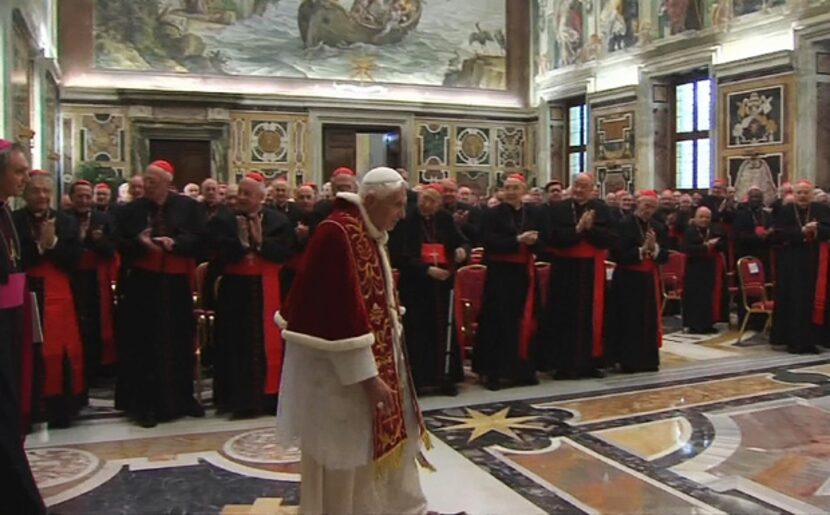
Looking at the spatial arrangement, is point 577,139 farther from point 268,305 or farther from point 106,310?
point 268,305

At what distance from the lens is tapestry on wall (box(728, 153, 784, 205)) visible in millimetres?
12414

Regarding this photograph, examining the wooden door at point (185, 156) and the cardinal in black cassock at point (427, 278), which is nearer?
the cardinal in black cassock at point (427, 278)

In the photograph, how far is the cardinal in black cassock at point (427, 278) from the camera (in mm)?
6758

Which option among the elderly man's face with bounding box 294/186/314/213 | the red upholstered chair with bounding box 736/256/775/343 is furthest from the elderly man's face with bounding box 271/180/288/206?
the red upholstered chair with bounding box 736/256/775/343

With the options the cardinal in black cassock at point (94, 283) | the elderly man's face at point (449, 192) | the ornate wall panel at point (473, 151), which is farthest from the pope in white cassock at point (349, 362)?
the ornate wall panel at point (473, 151)

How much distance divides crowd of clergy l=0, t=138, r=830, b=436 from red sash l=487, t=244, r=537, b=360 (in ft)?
0.04

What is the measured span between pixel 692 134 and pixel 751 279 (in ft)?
20.1

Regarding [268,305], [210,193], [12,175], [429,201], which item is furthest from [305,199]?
[12,175]

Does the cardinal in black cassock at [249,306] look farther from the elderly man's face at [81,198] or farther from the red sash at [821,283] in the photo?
the red sash at [821,283]

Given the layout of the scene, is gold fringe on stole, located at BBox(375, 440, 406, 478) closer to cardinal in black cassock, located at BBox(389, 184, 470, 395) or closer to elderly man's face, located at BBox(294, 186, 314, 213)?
cardinal in black cassock, located at BBox(389, 184, 470, 395)

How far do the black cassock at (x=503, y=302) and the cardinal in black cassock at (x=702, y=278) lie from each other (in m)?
3.92

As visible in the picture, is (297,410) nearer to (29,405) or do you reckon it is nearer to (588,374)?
(29,405)

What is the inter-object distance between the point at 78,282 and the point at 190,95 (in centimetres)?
998

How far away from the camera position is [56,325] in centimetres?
594
